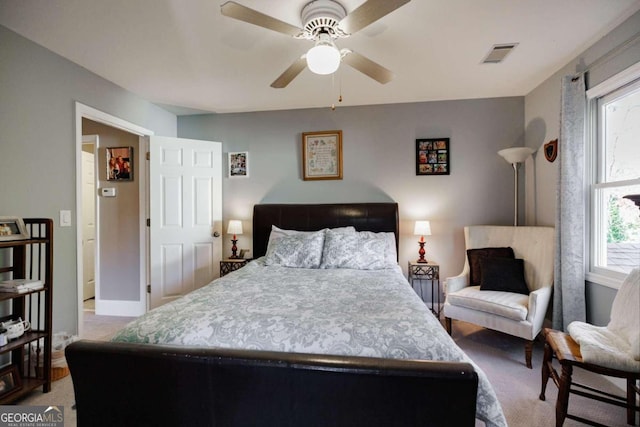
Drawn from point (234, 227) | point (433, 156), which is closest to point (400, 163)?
point (433, 156)

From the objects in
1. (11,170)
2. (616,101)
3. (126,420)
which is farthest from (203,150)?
(616,101)

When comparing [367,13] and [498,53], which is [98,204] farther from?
[498,53]

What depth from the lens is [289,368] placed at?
1.17 metres

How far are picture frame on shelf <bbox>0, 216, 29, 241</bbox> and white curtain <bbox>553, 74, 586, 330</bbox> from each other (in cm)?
396

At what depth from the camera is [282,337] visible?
131 cm

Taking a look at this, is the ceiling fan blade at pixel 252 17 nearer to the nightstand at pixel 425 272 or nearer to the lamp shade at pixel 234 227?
the lamp shade at pixel 234 227

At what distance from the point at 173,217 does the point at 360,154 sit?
7.81 feet

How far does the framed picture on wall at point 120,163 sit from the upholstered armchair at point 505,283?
3.93 m

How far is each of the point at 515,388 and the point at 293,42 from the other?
297 centimetres

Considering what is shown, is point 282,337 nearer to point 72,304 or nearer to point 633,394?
point 633,394

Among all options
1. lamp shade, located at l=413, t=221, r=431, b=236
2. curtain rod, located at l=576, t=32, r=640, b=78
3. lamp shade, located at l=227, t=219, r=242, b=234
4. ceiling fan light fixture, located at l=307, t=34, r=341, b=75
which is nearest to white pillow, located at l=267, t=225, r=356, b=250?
lamp shade, located at l=227, t=219, r=242, b=234

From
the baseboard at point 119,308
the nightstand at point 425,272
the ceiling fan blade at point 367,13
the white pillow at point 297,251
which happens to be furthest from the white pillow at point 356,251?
the baseboard at point 119,308

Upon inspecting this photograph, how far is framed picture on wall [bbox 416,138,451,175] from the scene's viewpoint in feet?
11.5

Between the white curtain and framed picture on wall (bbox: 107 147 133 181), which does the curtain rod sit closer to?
the white curtain
